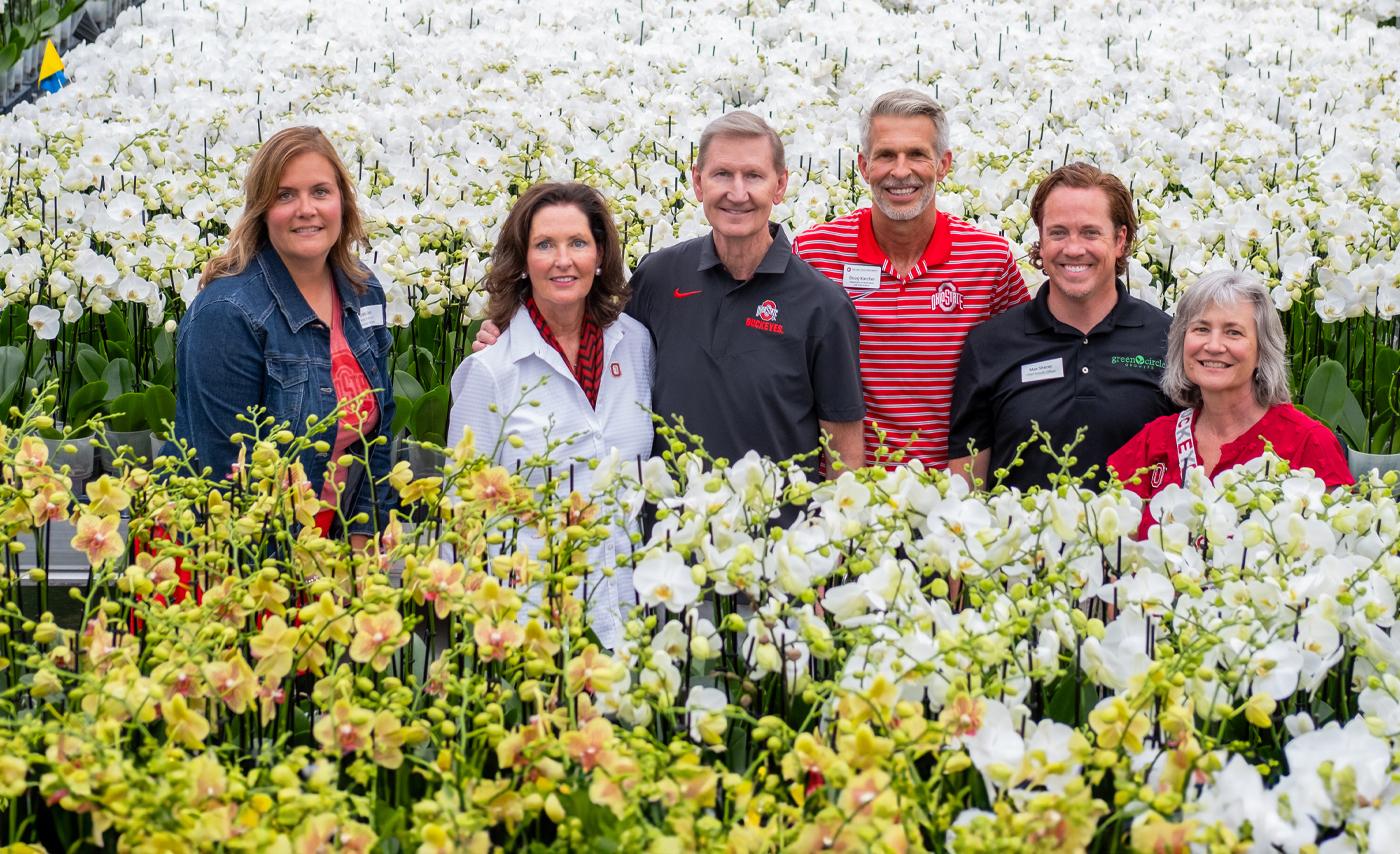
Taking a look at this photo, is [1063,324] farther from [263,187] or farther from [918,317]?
[263,187]

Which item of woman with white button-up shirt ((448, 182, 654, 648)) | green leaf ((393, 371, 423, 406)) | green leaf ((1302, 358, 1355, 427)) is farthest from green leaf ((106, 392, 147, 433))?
green leaf ((1302, 358, 1355, 427))

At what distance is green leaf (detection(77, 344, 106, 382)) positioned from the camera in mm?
4125

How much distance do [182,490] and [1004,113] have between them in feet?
17.0

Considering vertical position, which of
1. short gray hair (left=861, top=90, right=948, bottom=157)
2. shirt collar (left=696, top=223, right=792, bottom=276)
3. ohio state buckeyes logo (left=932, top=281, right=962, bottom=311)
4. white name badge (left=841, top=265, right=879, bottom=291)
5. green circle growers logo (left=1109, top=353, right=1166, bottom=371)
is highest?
short gray hair (left=861, top=90, right=948, bottom=157)

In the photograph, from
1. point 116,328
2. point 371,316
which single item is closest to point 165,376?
point 116,328

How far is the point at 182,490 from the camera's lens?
6.65ft

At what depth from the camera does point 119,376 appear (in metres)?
4.11

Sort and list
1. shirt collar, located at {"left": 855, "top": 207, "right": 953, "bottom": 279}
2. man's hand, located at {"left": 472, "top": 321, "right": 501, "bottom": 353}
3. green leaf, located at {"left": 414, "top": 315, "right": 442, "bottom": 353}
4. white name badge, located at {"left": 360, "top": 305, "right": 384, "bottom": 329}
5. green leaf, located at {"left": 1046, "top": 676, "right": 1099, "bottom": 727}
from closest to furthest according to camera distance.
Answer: green leaf, located at {"left": 1046, "top": 676, "right": 1099, "bottom": 727}, man's hand, located at {"left": 472, "top": 321, "right": 501, "bottom": 353}, white name badge, located at {"left": 360, "top": 305, "right": 384, "bottom": 329}, shirt collar, located at {"left": 855, "top": 207, "right": 953, "bottom": 279}, green leaf, located at {"left": 414, "top": 315, "right": 442, "bottom": 353}

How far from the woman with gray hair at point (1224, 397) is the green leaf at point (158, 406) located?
233cm

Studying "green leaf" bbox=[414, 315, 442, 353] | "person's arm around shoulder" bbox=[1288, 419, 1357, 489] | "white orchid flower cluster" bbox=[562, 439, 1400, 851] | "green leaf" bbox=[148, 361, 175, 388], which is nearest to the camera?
"white orchid flower cluster" bbox=[562, 439, 1400, 851]

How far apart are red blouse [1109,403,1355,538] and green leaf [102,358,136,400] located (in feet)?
8.54

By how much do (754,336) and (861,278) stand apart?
377 mm

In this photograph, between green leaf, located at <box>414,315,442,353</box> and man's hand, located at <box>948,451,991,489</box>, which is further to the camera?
green leaf, located at <box>414,315,442,353</box>

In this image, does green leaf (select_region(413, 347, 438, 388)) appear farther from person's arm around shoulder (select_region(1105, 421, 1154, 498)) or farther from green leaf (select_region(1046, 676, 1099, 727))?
green leaf (select_region(1046, 676, 1099, 727))
